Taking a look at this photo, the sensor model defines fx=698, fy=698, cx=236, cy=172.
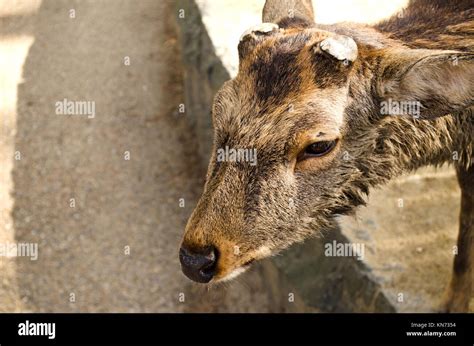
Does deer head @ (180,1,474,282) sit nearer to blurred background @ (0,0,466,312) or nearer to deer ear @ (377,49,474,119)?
deer ear @ (377,49,474,119)

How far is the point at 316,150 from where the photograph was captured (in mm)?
3990

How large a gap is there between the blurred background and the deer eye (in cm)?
181

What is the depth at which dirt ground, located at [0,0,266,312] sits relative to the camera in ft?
24.4

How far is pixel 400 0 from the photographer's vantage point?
23.1 feet

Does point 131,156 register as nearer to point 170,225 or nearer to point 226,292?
point 170,225
